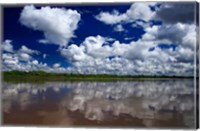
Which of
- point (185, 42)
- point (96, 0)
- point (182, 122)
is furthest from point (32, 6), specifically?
point (182, 122)

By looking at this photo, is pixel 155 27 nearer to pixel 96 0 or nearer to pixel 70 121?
pixel 96 0

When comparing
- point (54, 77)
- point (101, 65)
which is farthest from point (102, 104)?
point (54, 77)

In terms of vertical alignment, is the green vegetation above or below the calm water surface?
above

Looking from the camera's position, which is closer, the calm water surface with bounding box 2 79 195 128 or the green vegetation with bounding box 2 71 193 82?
the calm water surface with bounding box 2 79 195 128

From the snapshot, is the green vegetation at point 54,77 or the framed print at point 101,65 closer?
the framed print at point 101,65

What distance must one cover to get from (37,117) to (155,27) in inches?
73.4

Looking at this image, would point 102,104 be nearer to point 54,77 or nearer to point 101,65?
point 101,65

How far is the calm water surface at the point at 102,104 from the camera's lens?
5672 millimetres

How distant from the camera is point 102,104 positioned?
5840 millimetres

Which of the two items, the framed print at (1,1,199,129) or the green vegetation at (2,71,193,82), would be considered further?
the green vegetation at (2,71,193,82)

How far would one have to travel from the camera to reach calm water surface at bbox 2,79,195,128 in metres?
5.67

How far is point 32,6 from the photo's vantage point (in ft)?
19.4

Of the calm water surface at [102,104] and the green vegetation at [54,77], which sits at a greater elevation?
the green vegetation at [54,77]

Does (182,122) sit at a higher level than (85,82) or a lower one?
lower
